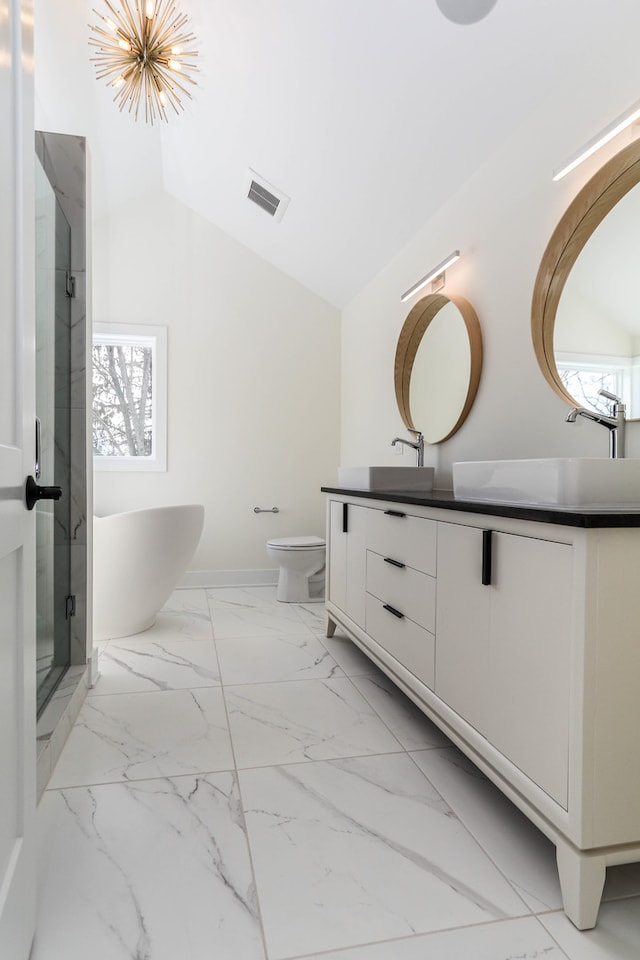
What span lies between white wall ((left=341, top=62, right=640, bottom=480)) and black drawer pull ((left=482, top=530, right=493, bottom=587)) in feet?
1.84

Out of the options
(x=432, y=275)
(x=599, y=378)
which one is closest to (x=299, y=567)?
(x=432, y=275)

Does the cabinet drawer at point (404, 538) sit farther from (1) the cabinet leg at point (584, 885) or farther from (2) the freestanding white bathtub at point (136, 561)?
(2) the freestanding white bathtub at point (136, 561)

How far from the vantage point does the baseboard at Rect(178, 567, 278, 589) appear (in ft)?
13.8

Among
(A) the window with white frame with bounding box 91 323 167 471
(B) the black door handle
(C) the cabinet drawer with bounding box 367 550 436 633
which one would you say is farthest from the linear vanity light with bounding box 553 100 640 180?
(A) the window with white frame with bounding box 91 323 167 471

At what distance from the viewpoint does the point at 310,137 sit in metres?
2.85

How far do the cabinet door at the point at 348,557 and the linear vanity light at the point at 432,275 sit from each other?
1149 millimetres

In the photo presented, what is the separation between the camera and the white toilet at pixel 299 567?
12.4ft

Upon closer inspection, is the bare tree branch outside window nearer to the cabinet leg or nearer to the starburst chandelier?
the starburst chandelier

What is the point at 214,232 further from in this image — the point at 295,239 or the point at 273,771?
the point at 273,771

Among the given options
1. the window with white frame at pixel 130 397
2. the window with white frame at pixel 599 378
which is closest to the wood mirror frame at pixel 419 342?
the window with white frame at pixel 599 378

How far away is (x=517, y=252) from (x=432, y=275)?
0.65 metres

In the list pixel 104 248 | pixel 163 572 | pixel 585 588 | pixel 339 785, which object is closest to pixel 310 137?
pixel 104 248

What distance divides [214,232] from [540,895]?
14.0 feet

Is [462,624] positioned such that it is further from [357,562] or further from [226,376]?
[226,376]
